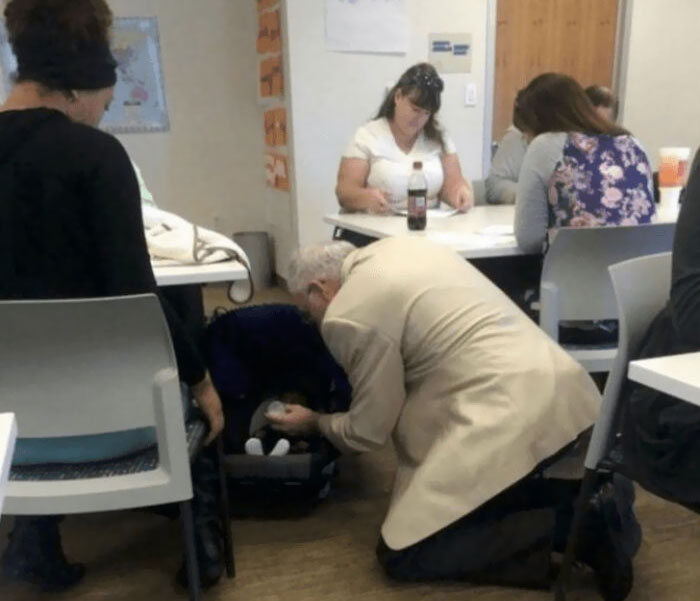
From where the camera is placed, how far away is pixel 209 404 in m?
1.52

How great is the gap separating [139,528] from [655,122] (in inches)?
156

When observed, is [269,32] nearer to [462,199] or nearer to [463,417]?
[462,199]

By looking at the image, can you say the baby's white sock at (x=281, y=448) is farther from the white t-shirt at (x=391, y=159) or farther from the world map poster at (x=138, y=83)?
the world map poster at (x=138, y=83)

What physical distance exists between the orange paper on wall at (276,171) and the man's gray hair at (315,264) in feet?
7.60

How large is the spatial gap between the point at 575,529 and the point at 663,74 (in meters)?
3.80

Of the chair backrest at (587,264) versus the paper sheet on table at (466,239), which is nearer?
the chair backrest at (587,264)

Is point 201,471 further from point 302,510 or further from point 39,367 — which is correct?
point 39,367

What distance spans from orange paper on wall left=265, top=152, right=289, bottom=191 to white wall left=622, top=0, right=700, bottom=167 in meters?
2.14

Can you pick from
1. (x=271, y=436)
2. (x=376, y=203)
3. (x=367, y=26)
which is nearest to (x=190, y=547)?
(x=271, y=436)

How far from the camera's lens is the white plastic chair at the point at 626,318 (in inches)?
52.7

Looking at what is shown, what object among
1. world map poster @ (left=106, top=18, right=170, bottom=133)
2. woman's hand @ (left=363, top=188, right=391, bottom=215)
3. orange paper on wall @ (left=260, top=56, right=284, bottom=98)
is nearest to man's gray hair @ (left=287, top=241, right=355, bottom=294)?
woman's hand @ (left=363, top=188, right=391, bottom=215)

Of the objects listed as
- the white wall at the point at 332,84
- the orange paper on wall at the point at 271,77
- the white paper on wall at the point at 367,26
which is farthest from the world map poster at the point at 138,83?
the white paper on wall at the point at 367,26

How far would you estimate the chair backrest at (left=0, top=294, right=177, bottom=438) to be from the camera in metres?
1.14

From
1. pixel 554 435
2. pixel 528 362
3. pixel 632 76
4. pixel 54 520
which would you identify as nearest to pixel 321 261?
pixel 528 362
